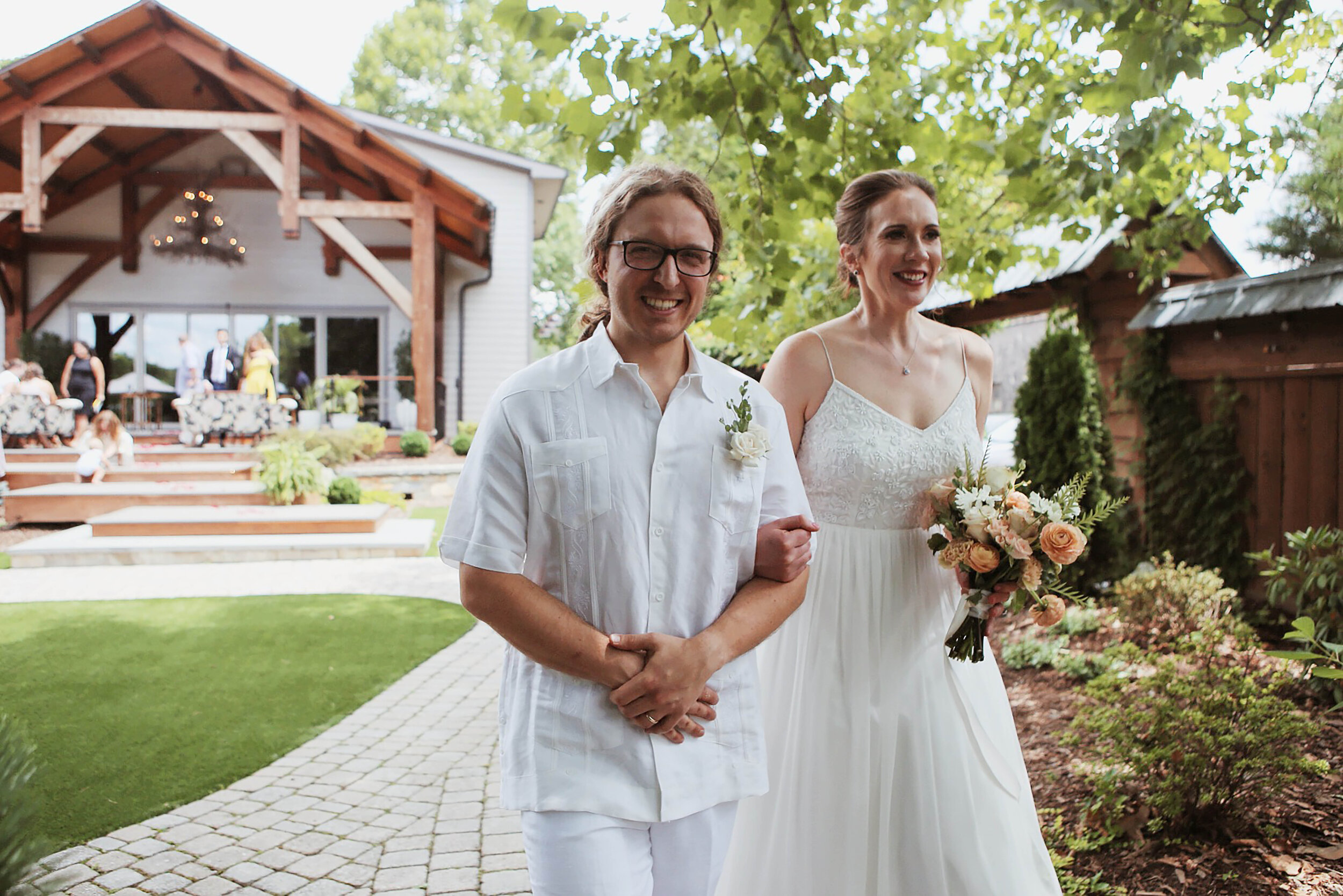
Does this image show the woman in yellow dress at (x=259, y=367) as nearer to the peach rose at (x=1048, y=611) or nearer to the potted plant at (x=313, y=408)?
the potted plant at (x=313, y=408)

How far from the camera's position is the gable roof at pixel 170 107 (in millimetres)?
14336

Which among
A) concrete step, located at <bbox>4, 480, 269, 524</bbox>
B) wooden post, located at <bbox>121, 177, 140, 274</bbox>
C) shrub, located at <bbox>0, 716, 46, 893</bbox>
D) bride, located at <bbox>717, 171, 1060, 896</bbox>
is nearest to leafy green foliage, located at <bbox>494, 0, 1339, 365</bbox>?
bride, located at <bbox>717, 171, 1060, 896</bbox>

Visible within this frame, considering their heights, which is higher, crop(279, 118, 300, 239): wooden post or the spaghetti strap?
crop(279, 118, 300, 239): wooden post

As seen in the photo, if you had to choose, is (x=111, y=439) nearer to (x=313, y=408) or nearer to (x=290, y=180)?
(x=313, y=408)

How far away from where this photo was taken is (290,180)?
14.6 metres

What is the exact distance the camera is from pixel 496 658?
21.2 feet

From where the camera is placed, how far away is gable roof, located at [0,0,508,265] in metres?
14.3

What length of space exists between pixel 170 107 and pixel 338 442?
8.80 meters

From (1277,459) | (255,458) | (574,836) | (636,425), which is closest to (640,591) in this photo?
(636,425)

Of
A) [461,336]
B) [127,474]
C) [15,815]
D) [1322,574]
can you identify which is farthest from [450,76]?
[15,815]

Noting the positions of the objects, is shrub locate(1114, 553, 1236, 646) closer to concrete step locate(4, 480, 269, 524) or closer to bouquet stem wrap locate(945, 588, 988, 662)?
bouquet stem wrap locate(945, 588, 988, 662)

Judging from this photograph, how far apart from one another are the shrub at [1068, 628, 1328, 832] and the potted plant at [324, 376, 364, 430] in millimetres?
13534

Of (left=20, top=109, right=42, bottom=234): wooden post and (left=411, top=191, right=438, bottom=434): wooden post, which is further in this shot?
(left=411, top=191, right=438, bottom=434): wooden post

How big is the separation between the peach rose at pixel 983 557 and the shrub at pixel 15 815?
196cm
